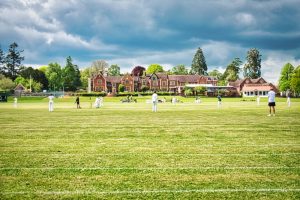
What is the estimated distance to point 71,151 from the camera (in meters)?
10.5

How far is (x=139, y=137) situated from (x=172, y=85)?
443 ft

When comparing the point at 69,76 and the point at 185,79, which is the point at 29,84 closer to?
the point at 69,76

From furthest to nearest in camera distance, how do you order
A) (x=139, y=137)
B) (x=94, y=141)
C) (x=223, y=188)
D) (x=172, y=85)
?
(x=172, y=85)
(x=139, y=137)
(x=94, y=141)
(x=223, y=188)

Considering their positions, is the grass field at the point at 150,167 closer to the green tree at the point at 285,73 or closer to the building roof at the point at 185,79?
the green tree at the point at 285,73

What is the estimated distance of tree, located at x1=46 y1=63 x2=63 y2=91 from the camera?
149 metres

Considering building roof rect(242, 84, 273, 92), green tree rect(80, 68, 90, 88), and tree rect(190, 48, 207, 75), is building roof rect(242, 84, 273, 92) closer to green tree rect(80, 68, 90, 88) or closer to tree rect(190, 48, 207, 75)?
tree rect(190, 48, 207, 75)

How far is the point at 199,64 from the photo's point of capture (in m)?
164

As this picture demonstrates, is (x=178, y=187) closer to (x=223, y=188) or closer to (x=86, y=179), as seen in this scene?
(x=223, y=188)

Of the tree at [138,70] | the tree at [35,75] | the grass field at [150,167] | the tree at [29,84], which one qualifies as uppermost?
the tree at [138,70]

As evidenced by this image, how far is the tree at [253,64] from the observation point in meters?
153

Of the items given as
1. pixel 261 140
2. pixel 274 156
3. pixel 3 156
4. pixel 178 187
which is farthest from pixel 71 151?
pixel 261 140

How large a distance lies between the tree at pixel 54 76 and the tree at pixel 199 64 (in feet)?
203

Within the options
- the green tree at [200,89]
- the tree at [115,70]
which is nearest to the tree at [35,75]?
the tree at [115,70]

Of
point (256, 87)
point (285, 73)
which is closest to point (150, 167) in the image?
point (285, 73)
